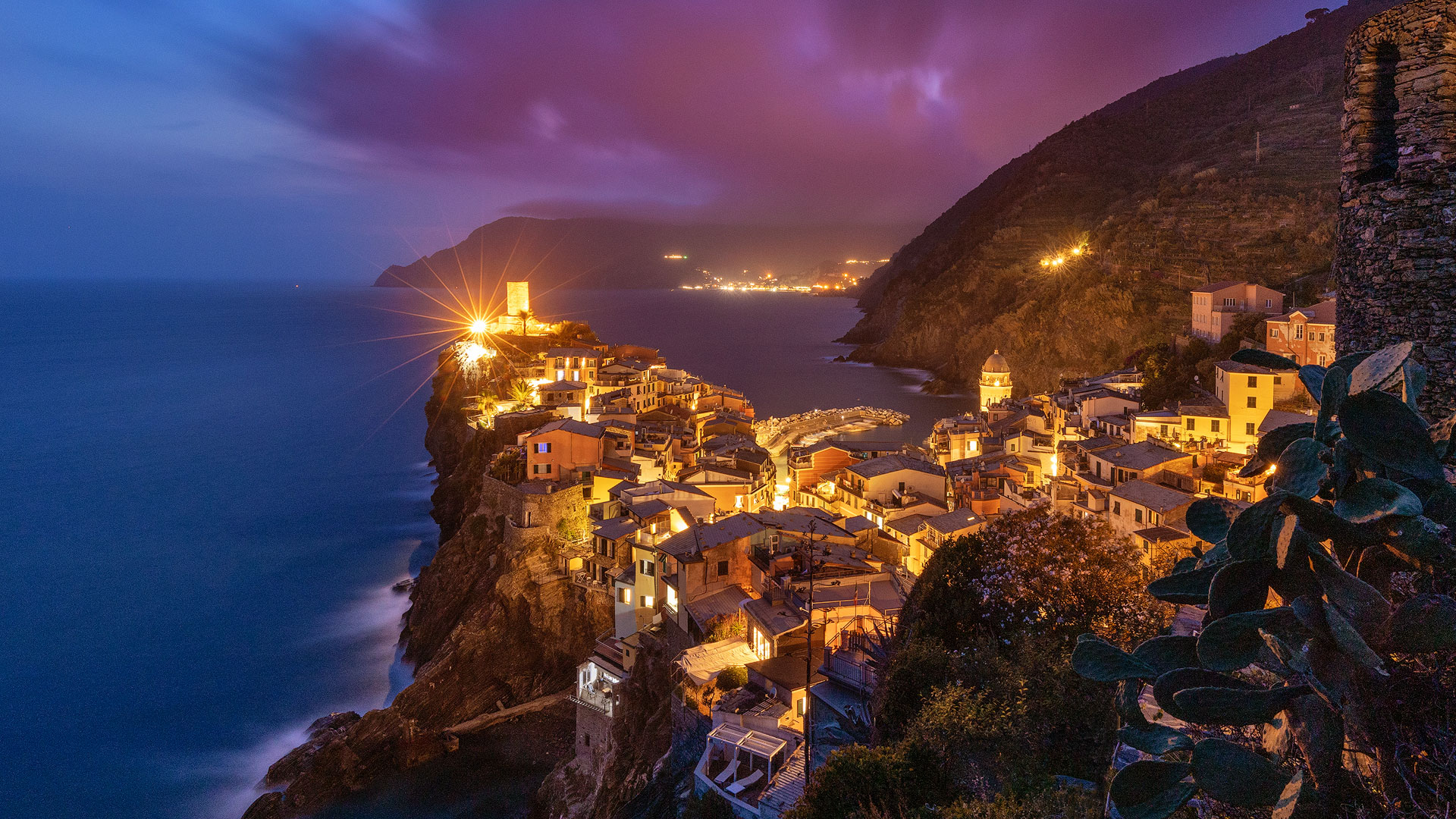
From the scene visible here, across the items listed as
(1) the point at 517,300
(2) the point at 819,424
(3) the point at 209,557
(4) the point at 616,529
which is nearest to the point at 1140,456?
(4) the point at 616,529

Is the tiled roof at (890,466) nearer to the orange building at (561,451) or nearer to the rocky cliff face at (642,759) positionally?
the orange building at (561,451)

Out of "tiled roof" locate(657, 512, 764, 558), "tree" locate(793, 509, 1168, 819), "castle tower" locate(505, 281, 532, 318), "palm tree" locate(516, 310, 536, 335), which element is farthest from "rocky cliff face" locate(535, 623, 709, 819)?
"castle tower" locate(505, 281, 532, 318)

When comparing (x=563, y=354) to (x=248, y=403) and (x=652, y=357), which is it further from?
(x=248, y=403)

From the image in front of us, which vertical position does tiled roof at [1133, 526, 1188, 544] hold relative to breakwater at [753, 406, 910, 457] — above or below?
above

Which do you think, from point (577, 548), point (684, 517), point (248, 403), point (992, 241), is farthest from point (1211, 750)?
point (992, 241)

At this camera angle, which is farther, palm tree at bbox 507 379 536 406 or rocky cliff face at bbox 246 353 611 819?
palm tree at bbox 507 379 536 406

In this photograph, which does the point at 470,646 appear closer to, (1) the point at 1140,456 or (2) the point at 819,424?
(1) the point at 1140,456

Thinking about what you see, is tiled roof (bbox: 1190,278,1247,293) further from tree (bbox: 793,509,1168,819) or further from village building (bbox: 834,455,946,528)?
tree (bbox: 793,509,1168,819)
